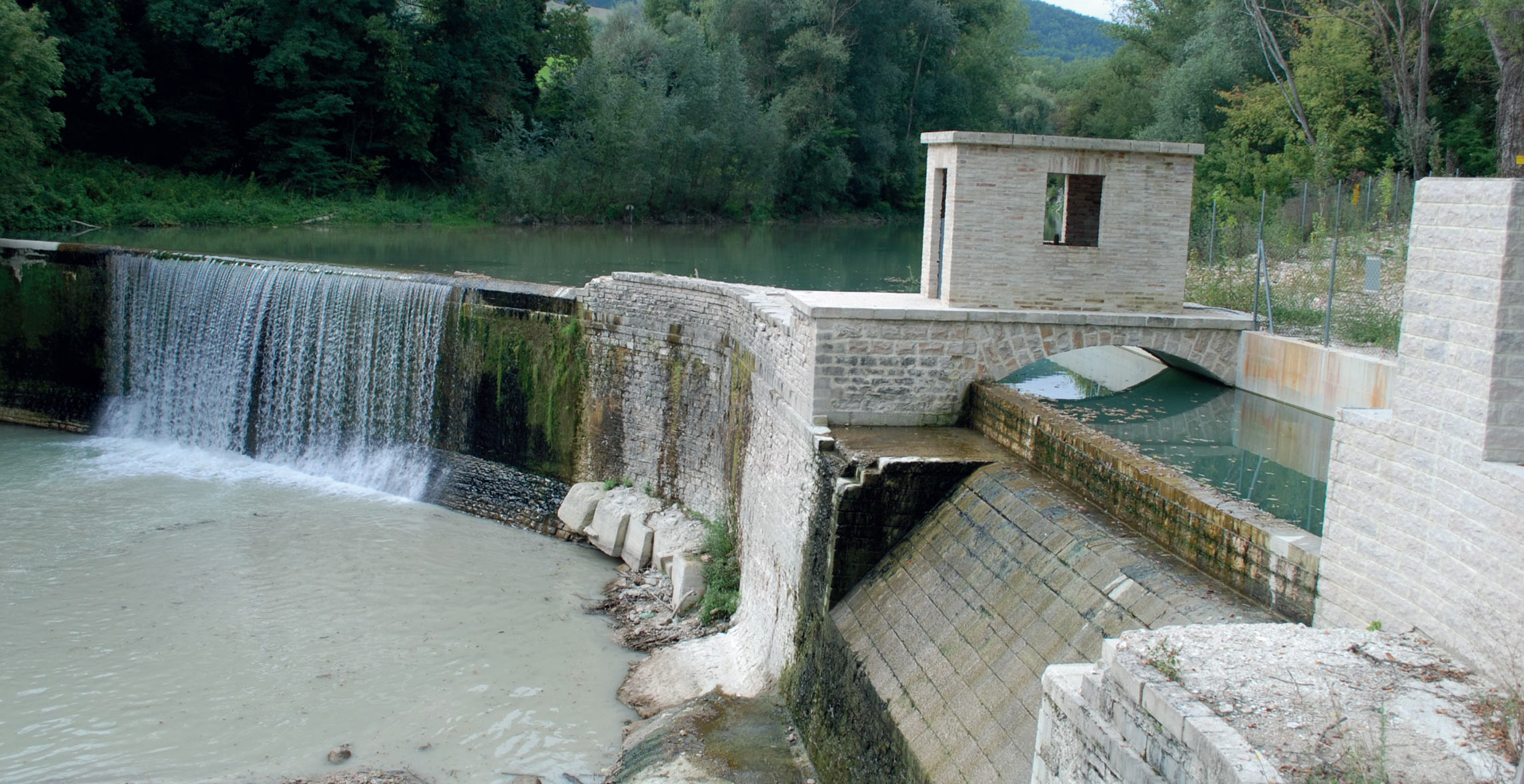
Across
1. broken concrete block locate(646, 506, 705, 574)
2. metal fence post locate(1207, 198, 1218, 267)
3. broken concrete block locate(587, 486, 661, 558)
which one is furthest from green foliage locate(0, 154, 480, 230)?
metal fence post locate(1207, 198, 1218, 267)

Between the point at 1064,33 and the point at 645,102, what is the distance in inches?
3832

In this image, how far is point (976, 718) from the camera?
6043 mm

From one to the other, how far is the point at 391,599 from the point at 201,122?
2287 cm

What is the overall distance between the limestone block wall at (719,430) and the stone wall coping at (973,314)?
0.27 metres

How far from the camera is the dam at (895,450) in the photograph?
205 inches

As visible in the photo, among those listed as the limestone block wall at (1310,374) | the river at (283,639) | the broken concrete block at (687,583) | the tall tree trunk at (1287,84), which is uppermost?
the tall tree trunk at (1287,84)

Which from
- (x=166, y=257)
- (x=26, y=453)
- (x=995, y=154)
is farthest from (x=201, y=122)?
(x=995, y=154)

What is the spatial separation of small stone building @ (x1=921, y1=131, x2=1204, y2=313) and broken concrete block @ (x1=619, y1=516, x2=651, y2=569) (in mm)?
3743

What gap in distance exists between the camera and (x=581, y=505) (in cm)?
1268

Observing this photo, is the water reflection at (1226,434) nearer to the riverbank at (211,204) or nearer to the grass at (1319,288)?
the grass at (1319,288)

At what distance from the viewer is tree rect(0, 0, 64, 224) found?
61.6ft

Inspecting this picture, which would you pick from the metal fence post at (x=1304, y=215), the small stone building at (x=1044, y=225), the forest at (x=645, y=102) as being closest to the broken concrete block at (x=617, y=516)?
the small stone building at (x=1044, y=225)

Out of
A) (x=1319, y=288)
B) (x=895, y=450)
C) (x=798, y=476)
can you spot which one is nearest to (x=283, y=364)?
(x=798, y=476)

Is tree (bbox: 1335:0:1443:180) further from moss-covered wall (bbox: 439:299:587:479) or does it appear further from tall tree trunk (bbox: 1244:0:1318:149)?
moss-covered wall (bbox: 439:299:587:479)
